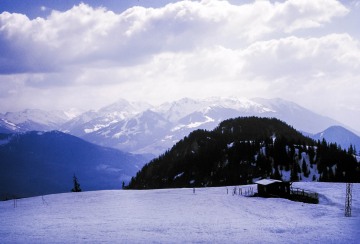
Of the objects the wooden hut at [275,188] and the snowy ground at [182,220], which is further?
the wooden hut at [275,188]

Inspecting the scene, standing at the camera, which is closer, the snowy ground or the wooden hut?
the snowy ground

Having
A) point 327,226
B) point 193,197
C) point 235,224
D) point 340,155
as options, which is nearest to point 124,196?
point 193,197

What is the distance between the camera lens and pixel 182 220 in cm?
5497

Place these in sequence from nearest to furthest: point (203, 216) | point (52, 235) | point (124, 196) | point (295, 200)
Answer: point (52, 235) → point (203, 216) → point (295, 200) → point (124, 196)

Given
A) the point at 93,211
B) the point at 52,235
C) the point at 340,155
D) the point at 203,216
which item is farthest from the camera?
the point at 340,155

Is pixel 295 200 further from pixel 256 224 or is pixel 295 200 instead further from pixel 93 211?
pixel 93 211

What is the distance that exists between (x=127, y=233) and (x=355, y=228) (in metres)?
28.2

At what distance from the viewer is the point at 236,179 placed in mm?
171625

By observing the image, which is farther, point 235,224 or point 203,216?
point 203,216

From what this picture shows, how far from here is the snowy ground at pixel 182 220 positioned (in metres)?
42.8

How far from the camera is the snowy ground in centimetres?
4281

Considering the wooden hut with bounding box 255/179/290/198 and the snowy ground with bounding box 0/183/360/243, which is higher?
the wooden hut with bounding box 255/179/290/198

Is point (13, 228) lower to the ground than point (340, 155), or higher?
lower

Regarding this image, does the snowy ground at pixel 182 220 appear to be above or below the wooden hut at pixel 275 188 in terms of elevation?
below
